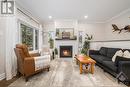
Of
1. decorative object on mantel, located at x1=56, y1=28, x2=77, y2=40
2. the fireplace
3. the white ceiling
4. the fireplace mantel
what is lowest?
the fireplace

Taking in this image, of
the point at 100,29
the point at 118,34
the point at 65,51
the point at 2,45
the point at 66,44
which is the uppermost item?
the point at 100,29

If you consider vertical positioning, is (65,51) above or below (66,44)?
below

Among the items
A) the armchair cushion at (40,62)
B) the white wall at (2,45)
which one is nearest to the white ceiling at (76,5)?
the white wall at (2,45)

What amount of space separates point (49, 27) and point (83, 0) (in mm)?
5050

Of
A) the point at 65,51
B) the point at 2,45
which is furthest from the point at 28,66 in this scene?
the point at 65,51

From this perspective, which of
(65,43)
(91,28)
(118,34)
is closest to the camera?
(118,34)

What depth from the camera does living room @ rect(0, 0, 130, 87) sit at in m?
3.43

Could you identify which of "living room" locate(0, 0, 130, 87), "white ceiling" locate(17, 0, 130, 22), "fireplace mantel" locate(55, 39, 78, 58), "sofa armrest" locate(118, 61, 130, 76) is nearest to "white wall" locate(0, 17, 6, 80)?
"living room" locate(0, 0, 130, 87)

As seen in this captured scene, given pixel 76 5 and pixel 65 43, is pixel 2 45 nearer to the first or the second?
pixel 76 5

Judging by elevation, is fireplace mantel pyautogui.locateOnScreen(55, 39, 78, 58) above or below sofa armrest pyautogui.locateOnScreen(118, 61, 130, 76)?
above

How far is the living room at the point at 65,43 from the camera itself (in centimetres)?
343

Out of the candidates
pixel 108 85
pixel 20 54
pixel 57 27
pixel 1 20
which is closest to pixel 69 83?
pixel 108 85

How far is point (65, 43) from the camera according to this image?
8.23m

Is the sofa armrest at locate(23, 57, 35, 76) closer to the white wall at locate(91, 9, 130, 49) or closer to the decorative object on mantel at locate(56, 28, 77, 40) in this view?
the white wall at locate(91, 9, 130, 49)
